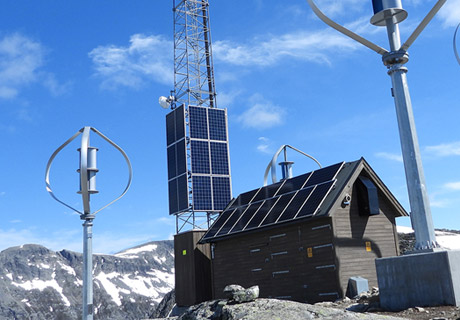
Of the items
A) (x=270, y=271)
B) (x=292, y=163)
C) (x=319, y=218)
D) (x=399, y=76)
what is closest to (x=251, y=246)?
(x=270, y=271)

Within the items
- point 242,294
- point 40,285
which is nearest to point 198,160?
point 242,294

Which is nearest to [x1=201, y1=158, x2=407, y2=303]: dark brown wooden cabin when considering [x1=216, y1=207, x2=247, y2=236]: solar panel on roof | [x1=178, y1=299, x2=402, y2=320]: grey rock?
[x1=216, y1=207, x2=247, y2=236]: solar panel on roof

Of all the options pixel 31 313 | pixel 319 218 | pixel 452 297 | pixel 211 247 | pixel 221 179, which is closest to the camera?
pixel 452 297

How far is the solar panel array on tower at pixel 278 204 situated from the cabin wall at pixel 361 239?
1.29 metres

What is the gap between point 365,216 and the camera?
935 inches

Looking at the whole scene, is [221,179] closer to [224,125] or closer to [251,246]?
[224,125]

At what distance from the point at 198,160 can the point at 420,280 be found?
113ft

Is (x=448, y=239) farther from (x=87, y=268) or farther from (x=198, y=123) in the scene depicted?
(x=87, y=268)

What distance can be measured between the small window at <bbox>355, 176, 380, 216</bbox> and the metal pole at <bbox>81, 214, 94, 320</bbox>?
39.7 ft

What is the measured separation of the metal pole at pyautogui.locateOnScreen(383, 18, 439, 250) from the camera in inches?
619

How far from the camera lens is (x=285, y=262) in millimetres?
24125

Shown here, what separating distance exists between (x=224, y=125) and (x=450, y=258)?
38200mm

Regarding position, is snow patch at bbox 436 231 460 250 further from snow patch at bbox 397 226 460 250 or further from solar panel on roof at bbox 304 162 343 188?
solar panel on roof at bbox 304 162 343 188

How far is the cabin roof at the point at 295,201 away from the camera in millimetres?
22828
